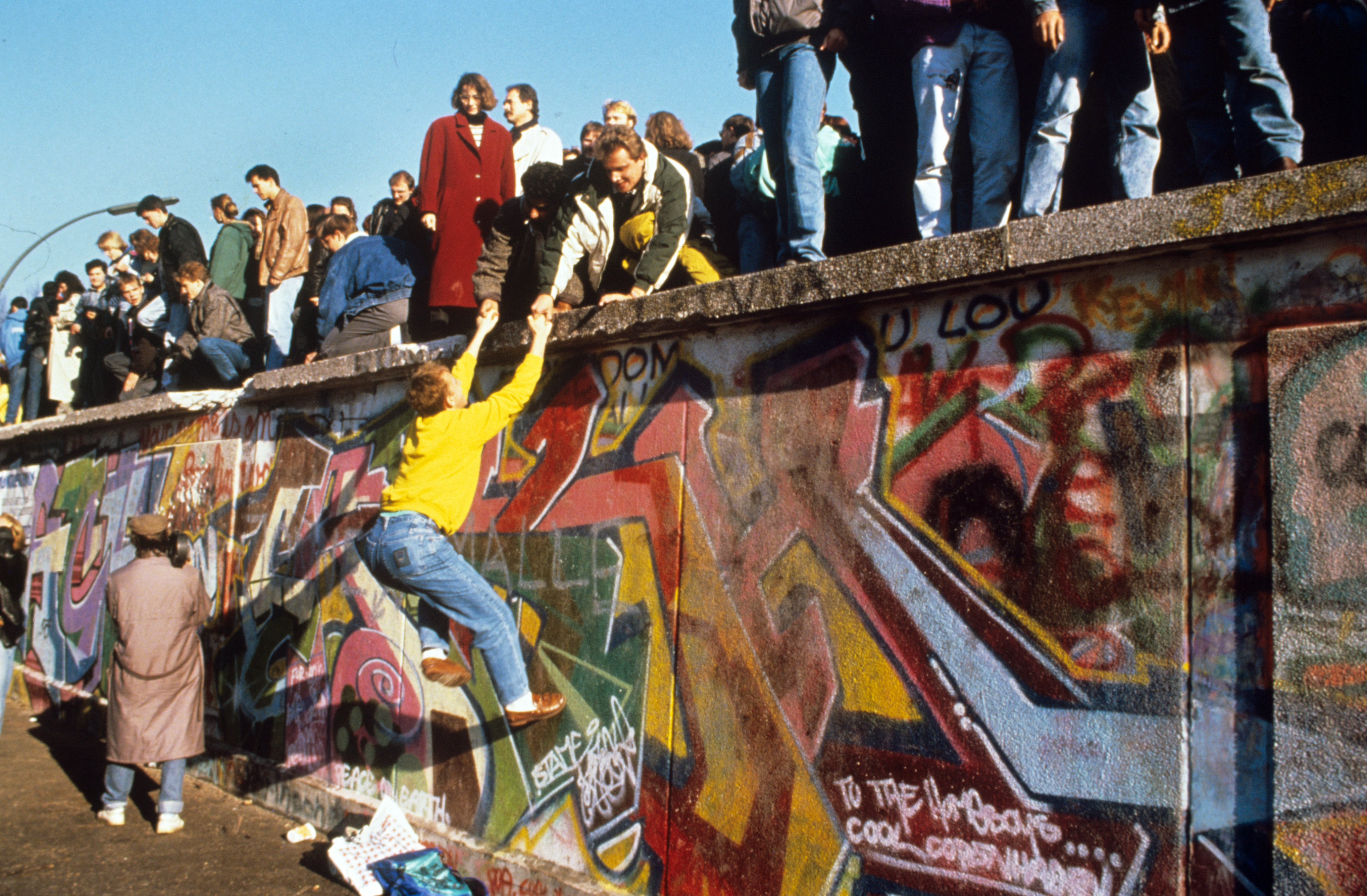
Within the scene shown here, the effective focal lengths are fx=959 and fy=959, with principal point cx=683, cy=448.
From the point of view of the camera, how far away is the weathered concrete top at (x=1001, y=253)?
271 centimetres

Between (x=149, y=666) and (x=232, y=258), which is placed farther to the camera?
(x=232, y=258)

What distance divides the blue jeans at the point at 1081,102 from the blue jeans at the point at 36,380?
1320 centimetres

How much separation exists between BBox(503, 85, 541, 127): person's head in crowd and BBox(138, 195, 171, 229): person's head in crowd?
5.43 meters

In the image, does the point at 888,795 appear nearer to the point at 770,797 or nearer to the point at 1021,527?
the point at 770,797

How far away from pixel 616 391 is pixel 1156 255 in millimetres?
2581

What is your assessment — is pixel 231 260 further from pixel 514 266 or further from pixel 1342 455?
pixel 1342 455

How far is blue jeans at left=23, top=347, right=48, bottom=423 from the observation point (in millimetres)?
12750

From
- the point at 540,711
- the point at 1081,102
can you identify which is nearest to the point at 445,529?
the point at 540,711

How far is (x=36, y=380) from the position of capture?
12805mm

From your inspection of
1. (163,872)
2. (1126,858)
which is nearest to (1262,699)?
(1126,858)

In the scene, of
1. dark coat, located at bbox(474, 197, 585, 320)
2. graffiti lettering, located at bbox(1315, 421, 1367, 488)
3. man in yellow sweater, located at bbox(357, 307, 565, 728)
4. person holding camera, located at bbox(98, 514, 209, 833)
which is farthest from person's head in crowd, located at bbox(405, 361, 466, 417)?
graffiti lettering, located at bbox(1315, 421, 1367, 488)

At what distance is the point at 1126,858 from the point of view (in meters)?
2.91

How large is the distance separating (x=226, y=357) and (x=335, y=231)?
5.38 feet

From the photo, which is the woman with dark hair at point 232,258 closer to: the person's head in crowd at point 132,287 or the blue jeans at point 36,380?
the person's head in crowd at point 132,287
